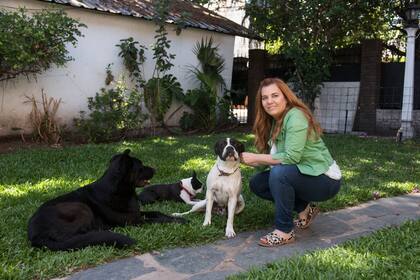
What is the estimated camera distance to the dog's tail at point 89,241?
381 cm

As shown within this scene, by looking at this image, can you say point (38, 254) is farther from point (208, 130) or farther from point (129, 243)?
point (208, 130)

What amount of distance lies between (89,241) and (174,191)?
2041mm

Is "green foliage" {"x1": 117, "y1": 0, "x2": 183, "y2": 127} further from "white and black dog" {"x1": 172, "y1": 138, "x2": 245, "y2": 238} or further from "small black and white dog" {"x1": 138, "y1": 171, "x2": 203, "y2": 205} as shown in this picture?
"white and black dog" {"x1": 172, "y1": 138, "x2": 245, "y2": 238}

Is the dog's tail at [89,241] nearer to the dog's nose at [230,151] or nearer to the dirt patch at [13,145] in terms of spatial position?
the dog's nose at [230,151]

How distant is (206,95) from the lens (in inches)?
505

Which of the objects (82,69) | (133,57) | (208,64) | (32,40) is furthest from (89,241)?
(208,64)

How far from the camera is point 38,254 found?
146 inches

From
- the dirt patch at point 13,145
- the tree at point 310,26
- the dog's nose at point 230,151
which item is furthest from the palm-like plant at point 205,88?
the dog's nose at point 230,151

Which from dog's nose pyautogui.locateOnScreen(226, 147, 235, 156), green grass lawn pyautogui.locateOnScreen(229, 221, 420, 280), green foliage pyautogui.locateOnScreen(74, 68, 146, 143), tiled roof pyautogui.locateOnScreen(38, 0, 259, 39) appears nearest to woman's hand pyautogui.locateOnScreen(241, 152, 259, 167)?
dog's nose pyautogui.locateOnScreen(226, 147, 235, 156)

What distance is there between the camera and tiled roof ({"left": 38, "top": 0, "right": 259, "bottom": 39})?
445 inches

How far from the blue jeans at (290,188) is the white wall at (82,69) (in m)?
7.65

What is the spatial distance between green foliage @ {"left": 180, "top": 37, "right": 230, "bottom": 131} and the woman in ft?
27.3

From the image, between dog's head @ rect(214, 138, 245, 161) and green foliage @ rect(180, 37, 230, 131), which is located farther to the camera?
green foliage @ rect(180, 37, 230, 131)

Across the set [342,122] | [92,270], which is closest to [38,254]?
[92,270]
